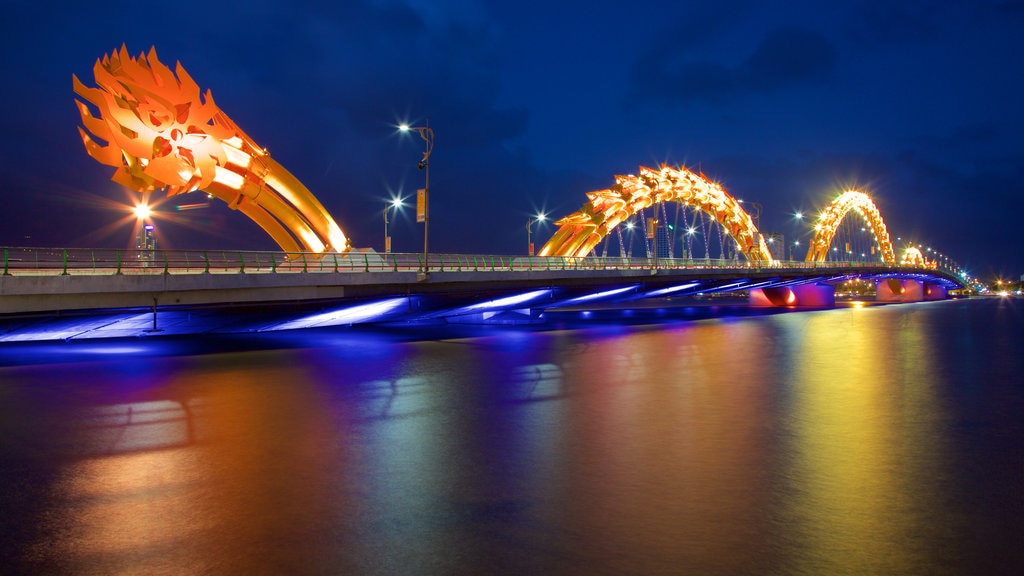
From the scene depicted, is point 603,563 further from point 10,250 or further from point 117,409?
point 10,250

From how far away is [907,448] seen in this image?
1034 cm

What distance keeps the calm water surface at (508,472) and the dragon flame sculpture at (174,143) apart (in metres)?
9.92

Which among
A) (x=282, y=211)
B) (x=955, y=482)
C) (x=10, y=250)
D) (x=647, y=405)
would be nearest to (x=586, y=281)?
(x=282, y=211)

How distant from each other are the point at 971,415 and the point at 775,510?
9.27 meters

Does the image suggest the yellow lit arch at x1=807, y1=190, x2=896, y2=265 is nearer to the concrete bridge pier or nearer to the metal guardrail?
the concrete bridge pier

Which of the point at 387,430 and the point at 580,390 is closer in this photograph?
the point at 387,430

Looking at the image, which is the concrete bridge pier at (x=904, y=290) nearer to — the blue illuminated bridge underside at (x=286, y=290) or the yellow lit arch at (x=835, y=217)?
the yellow lit arch at (x=835, y=217)

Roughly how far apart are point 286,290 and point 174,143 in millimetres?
7805

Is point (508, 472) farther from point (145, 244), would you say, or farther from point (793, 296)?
point (793, 296)

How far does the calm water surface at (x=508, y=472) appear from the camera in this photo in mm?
6125

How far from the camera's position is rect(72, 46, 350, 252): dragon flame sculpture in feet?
81.0

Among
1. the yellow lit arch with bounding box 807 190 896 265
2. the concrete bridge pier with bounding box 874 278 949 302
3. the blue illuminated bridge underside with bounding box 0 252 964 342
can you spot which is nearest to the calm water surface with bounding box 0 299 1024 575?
the blue illuminated bridge underside with bounding box 0 252 964 342

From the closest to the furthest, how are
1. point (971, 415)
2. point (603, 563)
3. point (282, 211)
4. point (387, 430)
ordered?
point (603, 563), point (387, 430), point (971, 415), point (282, 211)

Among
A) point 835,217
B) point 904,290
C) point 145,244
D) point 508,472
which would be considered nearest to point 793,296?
point 835,217
